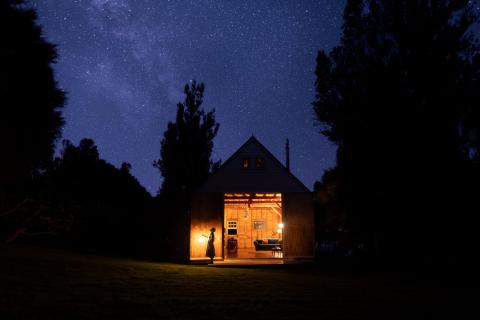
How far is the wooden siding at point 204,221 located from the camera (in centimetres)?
1919

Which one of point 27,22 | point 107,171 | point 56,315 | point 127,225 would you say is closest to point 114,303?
point 56,315

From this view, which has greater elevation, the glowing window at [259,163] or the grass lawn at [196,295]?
the glowing window at [259,163]

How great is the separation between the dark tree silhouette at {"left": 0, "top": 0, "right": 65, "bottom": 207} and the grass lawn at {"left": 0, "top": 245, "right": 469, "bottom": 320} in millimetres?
2763

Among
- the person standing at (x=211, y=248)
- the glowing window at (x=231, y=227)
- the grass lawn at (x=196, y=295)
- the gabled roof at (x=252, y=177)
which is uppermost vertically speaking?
the gabled roof at (x=252, y=177)

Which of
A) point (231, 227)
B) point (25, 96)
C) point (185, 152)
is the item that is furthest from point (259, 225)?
point (25, 96)

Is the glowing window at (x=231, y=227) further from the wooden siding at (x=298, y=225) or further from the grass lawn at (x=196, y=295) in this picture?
the grass lawn at (x=196, y=295)

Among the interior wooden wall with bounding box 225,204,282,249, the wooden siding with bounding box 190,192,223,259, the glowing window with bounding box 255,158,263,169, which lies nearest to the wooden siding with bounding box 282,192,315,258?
the glowing window with bounding box 255,158,263,169

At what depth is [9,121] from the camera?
9328 mm

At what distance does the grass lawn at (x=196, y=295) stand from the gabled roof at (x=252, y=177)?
712 cm

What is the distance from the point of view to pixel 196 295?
8.88m

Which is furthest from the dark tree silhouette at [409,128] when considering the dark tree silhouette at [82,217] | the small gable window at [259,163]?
the dark tree silhouette at [82,217]

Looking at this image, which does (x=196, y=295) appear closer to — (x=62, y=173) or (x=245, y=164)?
(x=245, y=164)

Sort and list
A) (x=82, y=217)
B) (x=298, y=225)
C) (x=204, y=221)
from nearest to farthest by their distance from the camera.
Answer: (x=204, y=221), (x=298, y=225), (x=82, y=217)

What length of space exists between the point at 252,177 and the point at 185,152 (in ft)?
34.8
